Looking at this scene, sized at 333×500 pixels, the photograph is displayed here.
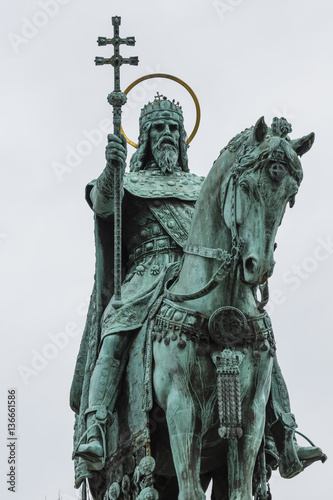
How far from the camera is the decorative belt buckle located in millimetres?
14414

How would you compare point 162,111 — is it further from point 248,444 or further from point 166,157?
point 248,444

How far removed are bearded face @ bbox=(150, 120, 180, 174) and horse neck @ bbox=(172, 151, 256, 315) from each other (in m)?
2.29

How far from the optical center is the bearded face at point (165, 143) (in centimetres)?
1700

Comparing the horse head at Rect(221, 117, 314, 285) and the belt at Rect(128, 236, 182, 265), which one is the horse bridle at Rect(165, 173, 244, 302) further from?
the belt at Rect(128, 236, 182, 265)

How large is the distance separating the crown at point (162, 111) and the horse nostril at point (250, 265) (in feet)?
11.8

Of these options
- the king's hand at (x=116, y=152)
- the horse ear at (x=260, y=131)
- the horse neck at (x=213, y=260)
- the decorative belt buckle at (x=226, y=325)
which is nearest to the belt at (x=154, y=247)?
the king's hand at (x=116, y=152)

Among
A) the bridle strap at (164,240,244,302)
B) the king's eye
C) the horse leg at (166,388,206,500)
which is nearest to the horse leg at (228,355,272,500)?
the horse leg at (166,388,206,500)

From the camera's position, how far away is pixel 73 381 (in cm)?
1677

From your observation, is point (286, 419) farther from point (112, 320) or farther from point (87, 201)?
point (87, 201)

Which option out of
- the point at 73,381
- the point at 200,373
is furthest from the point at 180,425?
the point at 73,381

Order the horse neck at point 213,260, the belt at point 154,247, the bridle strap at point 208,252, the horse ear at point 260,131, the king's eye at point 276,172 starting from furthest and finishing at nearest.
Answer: the belt at point 154,247, the horse neck at point 213,260, the bridle strap at point 208,252, the horse ear at point 260,131, the king's eye at point 276,172

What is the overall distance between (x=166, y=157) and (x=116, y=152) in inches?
59.8

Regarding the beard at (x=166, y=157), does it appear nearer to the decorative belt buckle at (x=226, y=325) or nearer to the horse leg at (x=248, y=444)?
the decorative belt buckle at (x=226, y=325)

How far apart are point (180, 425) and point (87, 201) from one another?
3.42 m
